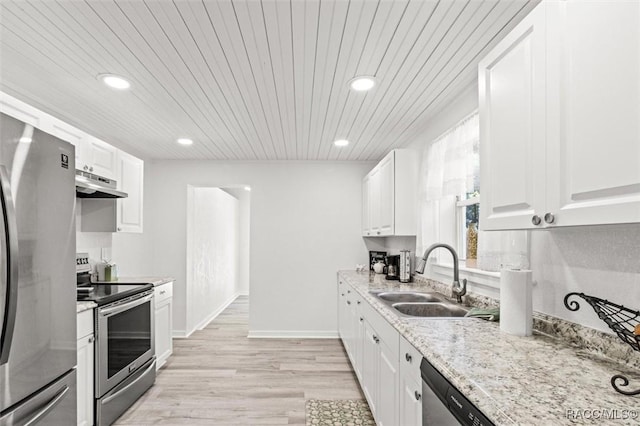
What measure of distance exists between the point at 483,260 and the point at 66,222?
2.32 m

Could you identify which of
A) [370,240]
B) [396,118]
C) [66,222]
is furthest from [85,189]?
[370,240]

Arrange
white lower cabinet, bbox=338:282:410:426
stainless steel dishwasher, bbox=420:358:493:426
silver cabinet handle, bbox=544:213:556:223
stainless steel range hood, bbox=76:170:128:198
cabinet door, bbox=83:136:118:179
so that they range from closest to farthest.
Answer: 1. stainless steel dishwasher, bbox=420:358:493:426
2. silver cabinet handle, bbox=544:213:556:223
3. white lower cabinet, bbox=338:282:410:426
4. stainless steel range hood, bbox=76:170:128:198
5. cabinet door, bbox=83:136:118:179

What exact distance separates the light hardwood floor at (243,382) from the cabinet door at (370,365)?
1.52 feet

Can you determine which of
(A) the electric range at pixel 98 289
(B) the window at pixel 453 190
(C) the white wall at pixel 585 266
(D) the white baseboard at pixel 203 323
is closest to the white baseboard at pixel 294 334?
(D) the white baseboard at pixel 203 323

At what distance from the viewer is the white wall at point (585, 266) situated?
3.97ft

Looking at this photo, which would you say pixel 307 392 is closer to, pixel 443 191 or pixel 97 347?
pixel 97 347

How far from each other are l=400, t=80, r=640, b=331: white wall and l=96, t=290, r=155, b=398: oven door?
266cm

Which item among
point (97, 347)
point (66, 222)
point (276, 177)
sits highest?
point (276, 177)

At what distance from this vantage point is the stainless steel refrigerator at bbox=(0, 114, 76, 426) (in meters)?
1.39

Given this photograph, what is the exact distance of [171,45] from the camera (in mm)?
1864

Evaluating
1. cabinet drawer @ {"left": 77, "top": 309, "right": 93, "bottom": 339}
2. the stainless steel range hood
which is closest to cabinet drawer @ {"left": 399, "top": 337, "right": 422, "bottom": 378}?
cabinet drawer @ {"left": 77, "top": 309, "right": 93, "bottom": 339}

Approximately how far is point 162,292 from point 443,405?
3075mm

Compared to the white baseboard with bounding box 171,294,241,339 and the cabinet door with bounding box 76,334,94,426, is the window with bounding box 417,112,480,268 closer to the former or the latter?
the cabinet door with bounding box 76,334,94,426

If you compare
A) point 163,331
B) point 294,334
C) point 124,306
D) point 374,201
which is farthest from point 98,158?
point 294,334
